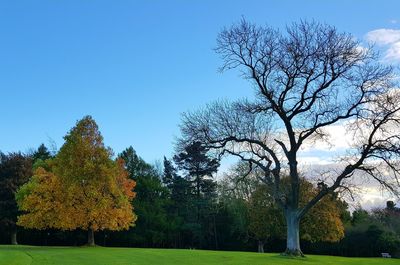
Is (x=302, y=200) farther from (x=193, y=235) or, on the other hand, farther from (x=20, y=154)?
(x=20, y=154)

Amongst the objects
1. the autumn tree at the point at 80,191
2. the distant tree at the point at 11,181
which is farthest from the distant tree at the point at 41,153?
the autumn tree at the point at 80,191

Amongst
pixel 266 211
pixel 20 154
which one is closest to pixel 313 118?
pixel 266 211

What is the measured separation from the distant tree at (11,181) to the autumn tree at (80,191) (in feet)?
38.2

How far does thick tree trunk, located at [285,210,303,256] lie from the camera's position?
30.6 metres

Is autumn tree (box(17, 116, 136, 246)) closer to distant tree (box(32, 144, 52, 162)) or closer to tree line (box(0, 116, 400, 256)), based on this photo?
tree line (box(0, 116, 400, 256))

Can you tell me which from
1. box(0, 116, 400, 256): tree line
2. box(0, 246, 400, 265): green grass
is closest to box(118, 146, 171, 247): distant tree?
box(0, 116, 400, 256): tree line

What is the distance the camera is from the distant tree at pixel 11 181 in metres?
56.2

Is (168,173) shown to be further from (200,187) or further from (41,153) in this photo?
(41,153)

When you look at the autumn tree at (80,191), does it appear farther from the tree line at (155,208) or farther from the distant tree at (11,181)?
the distant tree at (11,181)

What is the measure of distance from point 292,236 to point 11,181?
132 feet

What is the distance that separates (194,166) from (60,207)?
2990 centimetres

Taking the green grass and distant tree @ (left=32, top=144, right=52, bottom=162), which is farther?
distant tree @ (left=32, top=144, right=52, bottom=162)

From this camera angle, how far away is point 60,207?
43.8m

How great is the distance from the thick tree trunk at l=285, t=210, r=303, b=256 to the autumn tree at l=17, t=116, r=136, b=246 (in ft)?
61.4
